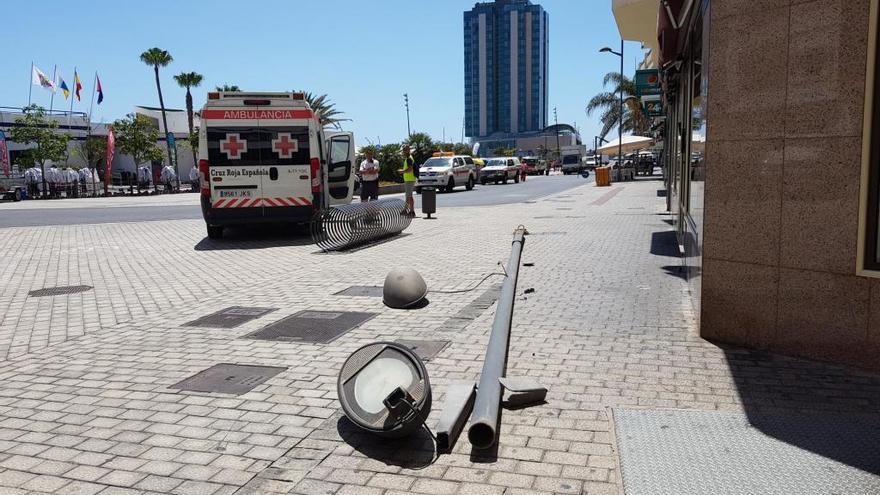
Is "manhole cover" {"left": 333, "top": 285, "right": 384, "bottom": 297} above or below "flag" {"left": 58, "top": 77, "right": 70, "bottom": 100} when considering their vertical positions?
below

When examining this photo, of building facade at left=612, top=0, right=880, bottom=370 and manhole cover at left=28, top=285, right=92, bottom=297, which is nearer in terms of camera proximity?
building facade at left=612, top=0, right=880, bottom=370

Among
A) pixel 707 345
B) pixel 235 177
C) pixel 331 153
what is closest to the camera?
pixel 707 345

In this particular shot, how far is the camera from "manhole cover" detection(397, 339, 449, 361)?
17.3ft

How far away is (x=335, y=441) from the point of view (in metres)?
3.75

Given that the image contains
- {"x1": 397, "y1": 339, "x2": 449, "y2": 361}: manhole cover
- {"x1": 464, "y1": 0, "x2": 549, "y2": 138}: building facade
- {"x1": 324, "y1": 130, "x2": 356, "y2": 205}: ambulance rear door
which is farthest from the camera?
{"x1": 464, "y1": 0, "x2": 549, "y2": 138}: building facade

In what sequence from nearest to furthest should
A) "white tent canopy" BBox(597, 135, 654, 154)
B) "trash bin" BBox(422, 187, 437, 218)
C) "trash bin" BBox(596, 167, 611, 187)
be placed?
1. "trash bin" BBox(422, 187, 437, 218)
2. "white tent canopy" BBox(597, 135, 654, 154)
3. "trash bin" BBox(596, 167, 611, 187)

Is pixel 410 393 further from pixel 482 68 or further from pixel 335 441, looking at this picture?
pixel 482 68

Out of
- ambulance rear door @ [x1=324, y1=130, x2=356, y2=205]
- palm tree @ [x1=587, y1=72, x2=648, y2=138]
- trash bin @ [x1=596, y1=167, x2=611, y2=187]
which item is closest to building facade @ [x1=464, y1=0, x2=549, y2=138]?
palm tree @ [x1=587, y1=72, x2=648, y2=138]

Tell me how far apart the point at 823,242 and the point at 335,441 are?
3.42 m

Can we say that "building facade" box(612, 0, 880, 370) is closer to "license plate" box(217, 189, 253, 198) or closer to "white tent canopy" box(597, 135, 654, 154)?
"license plate" box(217, 189, 253, 198)

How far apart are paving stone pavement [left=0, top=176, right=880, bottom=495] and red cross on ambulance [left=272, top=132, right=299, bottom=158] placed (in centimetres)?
397

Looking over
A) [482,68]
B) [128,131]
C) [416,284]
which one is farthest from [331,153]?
[482,68]

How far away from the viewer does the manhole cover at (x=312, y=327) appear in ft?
19.4

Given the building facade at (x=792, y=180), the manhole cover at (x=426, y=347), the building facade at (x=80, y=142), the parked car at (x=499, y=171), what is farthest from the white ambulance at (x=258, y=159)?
the building facade at (x=80, y=142)
